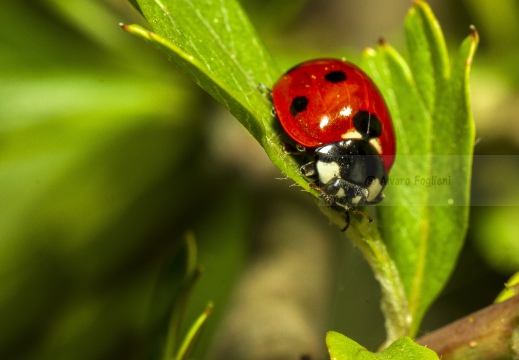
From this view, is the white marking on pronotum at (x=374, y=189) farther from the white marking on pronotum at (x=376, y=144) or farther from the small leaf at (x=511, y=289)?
the small leaf at (x=511, y=289)

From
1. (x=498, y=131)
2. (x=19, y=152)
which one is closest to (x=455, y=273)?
(x=498, y=131)

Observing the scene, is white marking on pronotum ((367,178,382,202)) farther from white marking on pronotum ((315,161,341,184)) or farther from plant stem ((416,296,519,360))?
plant stem ((416,296,519,360))

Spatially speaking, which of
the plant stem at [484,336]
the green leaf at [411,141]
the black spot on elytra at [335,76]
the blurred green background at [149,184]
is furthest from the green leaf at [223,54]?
the blurred green background at [149,184]

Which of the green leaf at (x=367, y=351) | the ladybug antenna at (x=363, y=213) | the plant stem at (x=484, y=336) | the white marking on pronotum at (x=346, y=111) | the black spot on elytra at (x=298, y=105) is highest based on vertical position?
the black spot on elytra at (x=298, y=105)

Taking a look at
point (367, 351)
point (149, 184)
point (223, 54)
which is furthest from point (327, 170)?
point (149, 184)

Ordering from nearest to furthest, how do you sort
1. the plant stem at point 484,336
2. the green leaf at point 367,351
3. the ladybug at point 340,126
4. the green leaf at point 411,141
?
1. the green leaf at point 367,351
2. the plant stem at point 484,336
3. the green leaf at point 411,141
4. the ladybug at point 340,126

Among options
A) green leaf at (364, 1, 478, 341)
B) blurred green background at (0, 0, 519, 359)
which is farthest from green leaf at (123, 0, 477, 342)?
blurred green background at (0, 0, 519, 359)

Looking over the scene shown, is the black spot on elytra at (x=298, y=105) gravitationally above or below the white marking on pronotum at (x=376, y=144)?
above

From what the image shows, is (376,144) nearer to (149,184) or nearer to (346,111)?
(346,111)

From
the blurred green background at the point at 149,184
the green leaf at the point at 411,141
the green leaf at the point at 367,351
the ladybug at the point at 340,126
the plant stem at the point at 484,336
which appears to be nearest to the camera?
the green leaf at the point at 367,351

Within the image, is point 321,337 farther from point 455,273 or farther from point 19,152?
point 19,152
